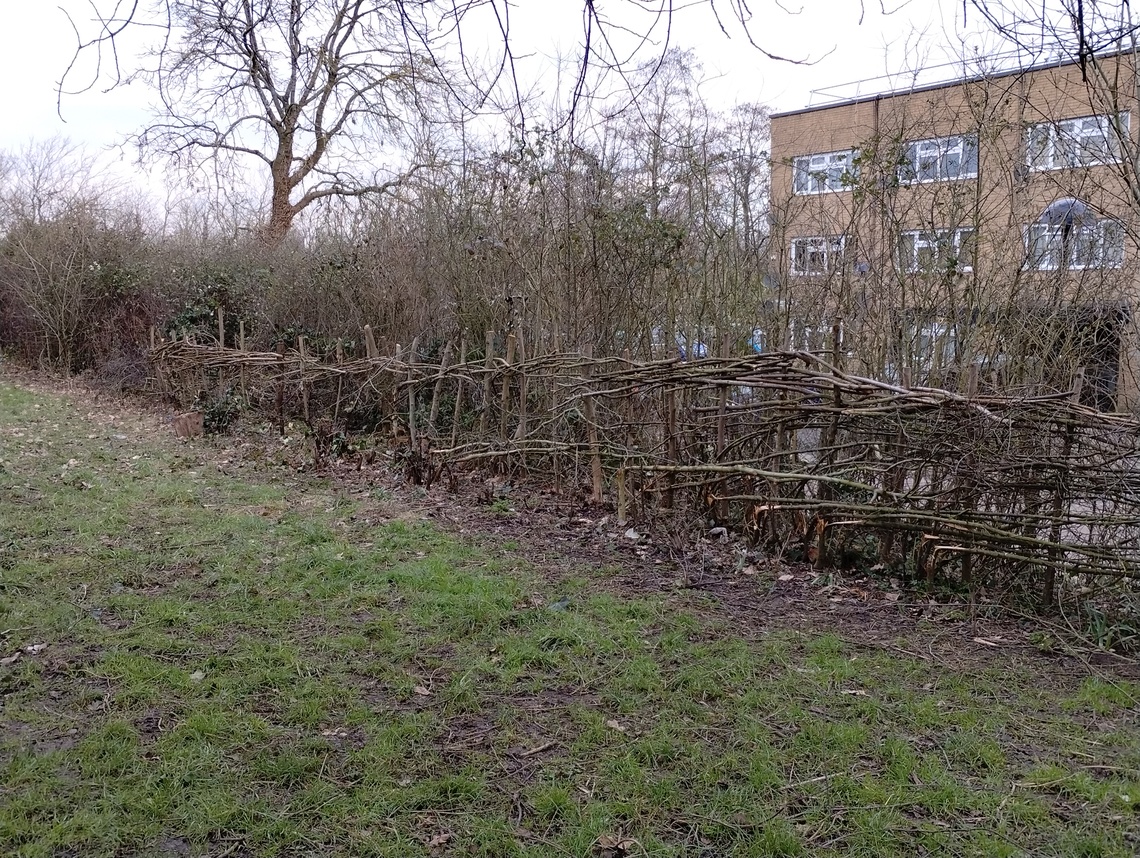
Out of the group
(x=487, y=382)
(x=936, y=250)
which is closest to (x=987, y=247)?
(x=936, y=250)

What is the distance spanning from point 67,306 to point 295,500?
1223 centimetres

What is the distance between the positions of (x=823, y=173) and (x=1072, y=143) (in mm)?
1996

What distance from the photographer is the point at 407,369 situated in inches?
356

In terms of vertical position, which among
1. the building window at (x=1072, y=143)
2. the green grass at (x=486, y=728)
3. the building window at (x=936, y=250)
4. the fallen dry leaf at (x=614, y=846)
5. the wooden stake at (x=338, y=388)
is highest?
the building window at (x=1072, y=143)

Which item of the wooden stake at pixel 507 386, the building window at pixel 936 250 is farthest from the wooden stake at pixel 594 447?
the building window at pixel 936 250

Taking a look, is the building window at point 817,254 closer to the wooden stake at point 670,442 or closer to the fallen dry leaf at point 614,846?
the wooden stake at point 670,442

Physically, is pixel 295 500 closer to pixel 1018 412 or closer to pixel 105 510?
pixel 105 510

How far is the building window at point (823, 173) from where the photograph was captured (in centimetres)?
730

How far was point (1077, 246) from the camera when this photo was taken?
6824mm

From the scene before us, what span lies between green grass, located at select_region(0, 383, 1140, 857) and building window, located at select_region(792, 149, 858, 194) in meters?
4.65

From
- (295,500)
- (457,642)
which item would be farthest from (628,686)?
(295,500)

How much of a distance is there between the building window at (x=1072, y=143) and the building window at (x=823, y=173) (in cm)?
144

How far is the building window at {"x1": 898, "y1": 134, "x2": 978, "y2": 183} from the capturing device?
280 inches

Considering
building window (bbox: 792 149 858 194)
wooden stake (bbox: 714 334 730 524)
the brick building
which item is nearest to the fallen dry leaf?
wooden stake (bbox: 714 334 730 524)
